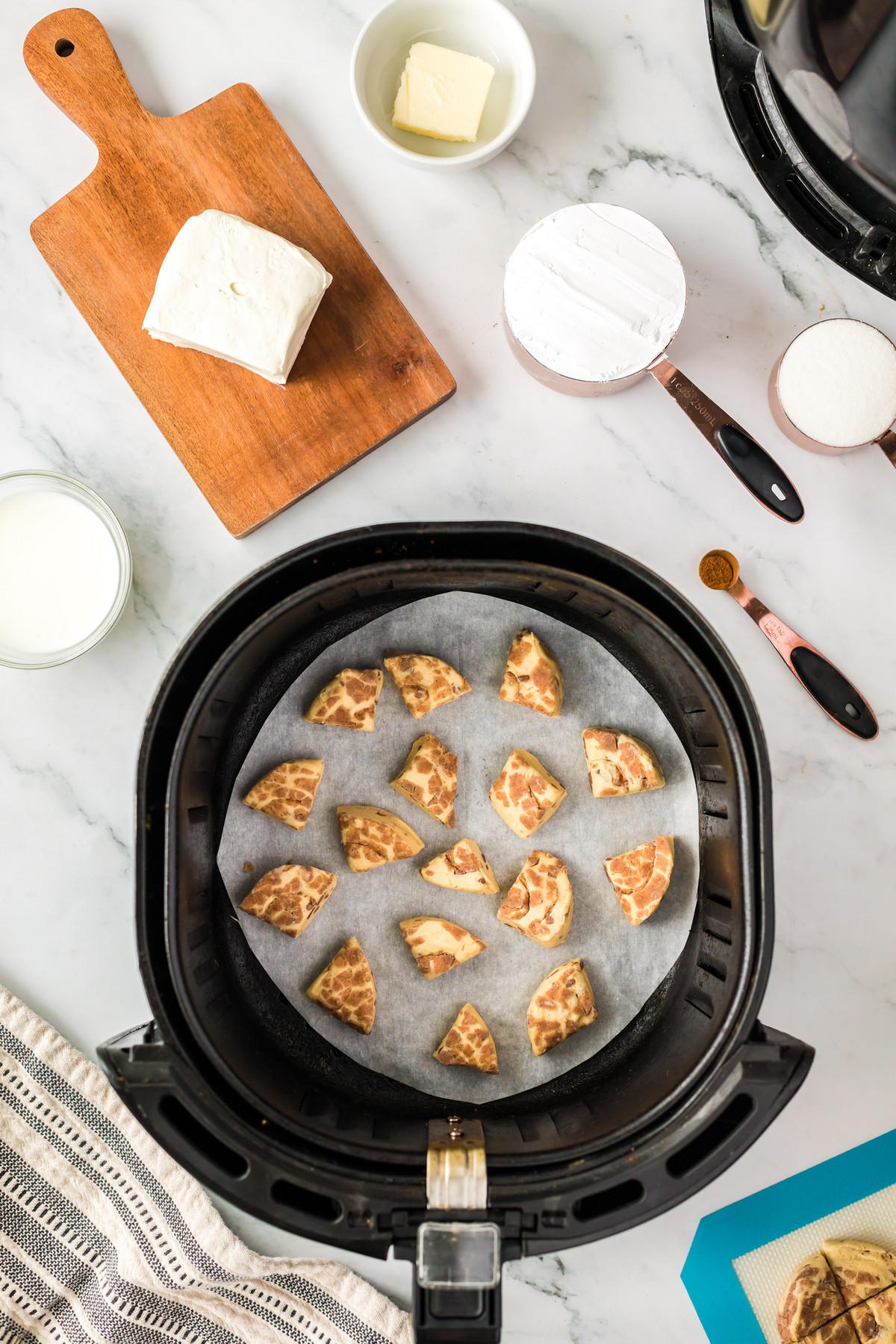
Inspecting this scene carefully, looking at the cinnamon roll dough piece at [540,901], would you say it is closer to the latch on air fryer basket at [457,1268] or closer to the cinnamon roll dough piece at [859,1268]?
the latch on air fryer basket at [457,1268]

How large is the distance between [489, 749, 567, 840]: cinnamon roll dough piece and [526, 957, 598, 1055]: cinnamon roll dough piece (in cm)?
20

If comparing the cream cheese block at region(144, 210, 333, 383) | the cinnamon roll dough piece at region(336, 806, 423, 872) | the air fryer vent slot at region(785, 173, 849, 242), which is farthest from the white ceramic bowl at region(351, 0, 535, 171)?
the cinnamon roll dough piece at region(336, 806, 423, 872)

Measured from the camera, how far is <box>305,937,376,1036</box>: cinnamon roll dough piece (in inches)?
49.1

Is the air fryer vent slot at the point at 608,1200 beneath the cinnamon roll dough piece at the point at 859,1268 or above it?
above

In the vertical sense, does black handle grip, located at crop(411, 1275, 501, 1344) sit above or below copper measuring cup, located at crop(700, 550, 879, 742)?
below

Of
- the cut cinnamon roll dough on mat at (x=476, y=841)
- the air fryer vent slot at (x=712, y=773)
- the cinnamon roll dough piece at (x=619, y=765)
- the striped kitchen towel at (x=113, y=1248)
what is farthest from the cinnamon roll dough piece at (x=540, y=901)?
the striped kitchen towel at (x=113, y=1248)

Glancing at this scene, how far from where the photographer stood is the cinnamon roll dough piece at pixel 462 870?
4.19 feet

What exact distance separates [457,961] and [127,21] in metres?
1.42

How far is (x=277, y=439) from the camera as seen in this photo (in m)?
1.30

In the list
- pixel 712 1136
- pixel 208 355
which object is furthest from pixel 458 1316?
pixel 208 355

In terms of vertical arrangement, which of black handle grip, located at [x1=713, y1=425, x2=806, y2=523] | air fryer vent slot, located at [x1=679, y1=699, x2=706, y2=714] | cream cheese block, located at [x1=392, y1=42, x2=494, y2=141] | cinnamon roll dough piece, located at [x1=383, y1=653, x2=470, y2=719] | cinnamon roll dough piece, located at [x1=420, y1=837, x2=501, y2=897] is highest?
cream cheese block, located at [x1=392, y1=42, x2=494, y2=141]

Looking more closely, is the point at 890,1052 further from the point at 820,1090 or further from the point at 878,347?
→ the point at 878,347

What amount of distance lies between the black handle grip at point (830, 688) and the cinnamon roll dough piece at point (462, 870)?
53cm

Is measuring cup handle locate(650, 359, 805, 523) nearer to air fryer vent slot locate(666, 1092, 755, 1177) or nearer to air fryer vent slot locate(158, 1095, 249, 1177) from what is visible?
air fryer vent slot locate(666, 1092, 755, 1177)
